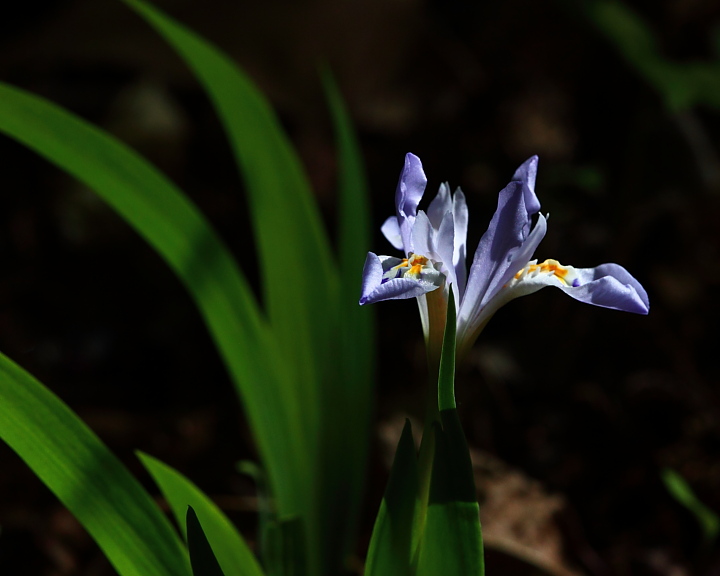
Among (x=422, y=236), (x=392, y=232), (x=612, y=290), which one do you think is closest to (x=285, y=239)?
(x=392, y=232)

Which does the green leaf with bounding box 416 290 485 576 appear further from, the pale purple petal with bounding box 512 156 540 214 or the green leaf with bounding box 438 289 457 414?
the pale purple petal with bounding box 512 156 540 214

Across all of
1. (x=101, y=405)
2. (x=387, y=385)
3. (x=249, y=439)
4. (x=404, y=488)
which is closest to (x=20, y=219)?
(x=101, y=405)

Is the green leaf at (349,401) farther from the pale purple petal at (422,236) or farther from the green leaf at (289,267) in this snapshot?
the pale purple petal at (422,236)

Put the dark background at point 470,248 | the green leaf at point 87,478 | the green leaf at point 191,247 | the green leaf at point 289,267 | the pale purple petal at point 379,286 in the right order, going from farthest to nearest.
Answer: the dark background at point 470,248 → the green leaf at point 289,267 → the green leaf at point 191,247 → the green leaf at point 87,478 → the pale purple petal at point 379,286

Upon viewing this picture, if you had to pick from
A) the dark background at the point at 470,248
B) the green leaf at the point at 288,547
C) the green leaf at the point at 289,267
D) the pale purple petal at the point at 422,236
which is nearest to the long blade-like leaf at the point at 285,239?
the green leaf at the point at 289,267

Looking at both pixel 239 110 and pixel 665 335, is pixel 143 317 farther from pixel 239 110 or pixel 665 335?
pixel 665 335

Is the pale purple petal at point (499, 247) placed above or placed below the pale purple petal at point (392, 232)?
below

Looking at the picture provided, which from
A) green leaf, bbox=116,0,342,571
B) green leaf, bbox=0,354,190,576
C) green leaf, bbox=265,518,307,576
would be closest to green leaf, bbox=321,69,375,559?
green leaf, bbox=116,0,342,571
